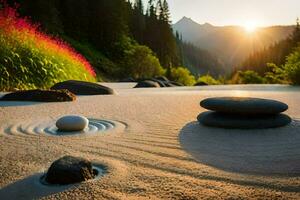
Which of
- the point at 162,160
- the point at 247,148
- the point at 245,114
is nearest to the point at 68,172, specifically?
the point at 162,160

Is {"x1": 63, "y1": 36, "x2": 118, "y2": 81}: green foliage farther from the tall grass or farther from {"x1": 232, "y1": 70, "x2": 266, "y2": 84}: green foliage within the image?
the tall grass

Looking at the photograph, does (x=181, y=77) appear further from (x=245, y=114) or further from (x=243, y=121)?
(x=243, y=121)

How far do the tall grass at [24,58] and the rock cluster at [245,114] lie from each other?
5.19 metres

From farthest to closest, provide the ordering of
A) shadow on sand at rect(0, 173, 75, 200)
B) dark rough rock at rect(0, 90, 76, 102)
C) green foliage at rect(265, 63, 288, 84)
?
green foliage at rect(265, 63, 288, 84)
dark rough rock at rect(0, 90, 76, 102)
shadow on sand at rect(0, 173, 75, 200)

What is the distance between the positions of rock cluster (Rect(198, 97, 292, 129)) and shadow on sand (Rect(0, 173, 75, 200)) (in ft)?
6.75

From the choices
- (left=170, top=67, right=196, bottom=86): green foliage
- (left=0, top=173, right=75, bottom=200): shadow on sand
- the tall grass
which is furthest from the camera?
(left=170, top=67, right=196, bottom=86): green foliage

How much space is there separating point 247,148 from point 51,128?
183cm

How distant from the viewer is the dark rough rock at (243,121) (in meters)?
3.49

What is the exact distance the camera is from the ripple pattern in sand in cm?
336

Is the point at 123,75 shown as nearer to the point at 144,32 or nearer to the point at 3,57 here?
the point at 144,32

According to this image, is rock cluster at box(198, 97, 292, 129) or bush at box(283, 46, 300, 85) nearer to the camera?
rock cluster at box(198, 97, 292, 129)

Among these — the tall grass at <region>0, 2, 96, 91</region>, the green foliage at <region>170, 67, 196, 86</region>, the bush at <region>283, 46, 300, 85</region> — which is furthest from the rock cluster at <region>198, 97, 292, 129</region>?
the green foliage at <region>170, 67, 196, 86</region>

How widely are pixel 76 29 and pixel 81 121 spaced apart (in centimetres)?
4562

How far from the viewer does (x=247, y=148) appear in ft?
8.98
